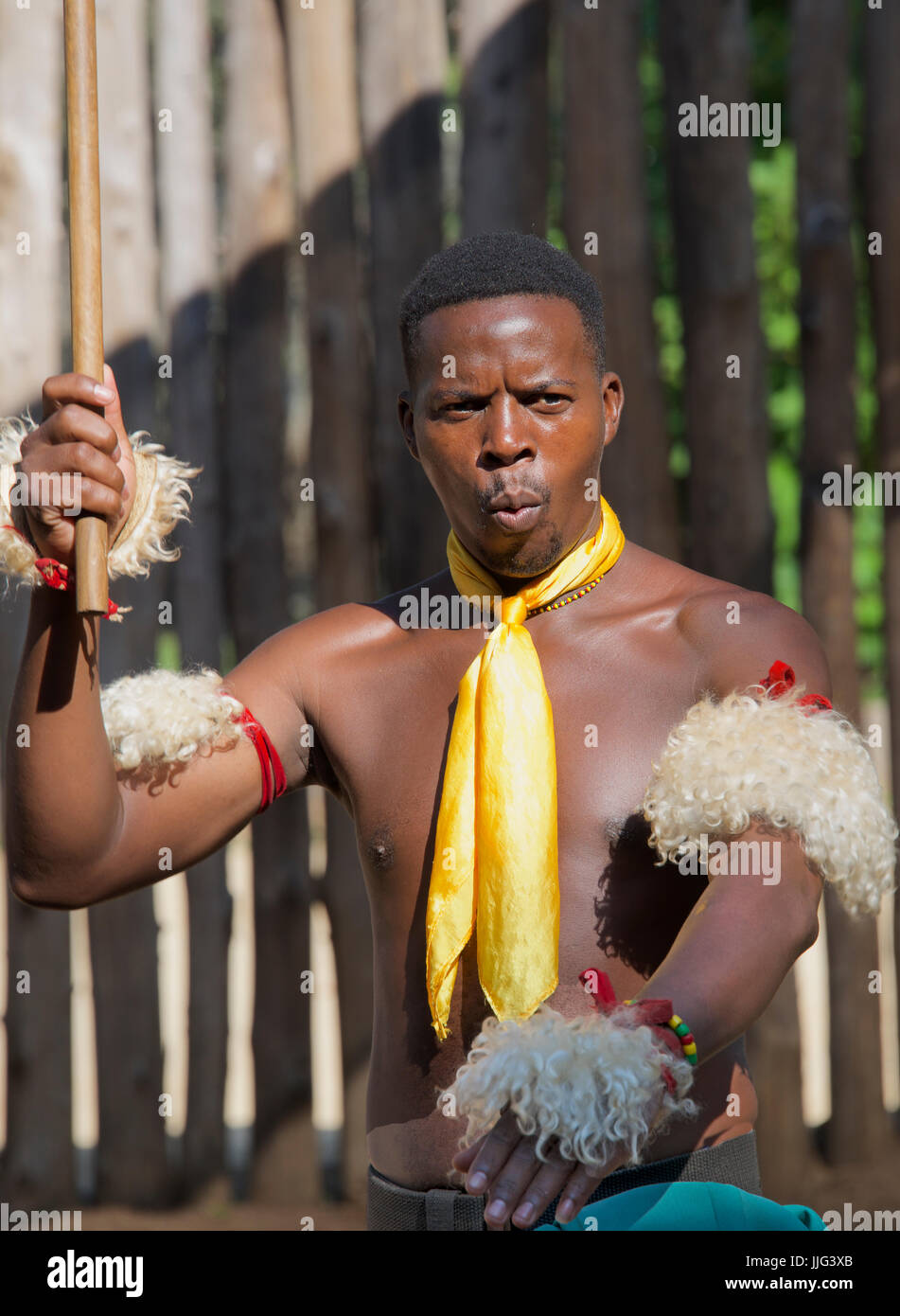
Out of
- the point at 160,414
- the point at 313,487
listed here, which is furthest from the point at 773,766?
the point at 160,414

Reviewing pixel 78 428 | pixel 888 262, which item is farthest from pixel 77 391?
pixel 888 262

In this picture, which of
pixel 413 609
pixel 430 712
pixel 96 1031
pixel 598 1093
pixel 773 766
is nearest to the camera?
pixel 598 1093

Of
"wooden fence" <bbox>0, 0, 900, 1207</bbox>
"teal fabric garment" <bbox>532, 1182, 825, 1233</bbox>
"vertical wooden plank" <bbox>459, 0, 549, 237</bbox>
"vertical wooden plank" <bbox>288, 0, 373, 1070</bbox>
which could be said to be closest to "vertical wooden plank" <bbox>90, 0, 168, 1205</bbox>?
"wooden fence" <bbox>0, 0, 900, 1207</bbox>

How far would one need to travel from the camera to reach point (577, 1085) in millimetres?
1316

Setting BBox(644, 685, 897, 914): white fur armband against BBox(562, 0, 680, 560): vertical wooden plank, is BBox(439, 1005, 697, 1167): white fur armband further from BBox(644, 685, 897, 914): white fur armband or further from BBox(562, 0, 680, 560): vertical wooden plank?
BBox(562, 0, 680, 560): vertical wooden plank

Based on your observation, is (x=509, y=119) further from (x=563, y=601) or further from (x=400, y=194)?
(x=563, y=601)

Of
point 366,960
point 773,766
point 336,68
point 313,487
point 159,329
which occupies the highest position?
point 336,68

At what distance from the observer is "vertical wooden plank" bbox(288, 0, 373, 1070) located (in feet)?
12.4

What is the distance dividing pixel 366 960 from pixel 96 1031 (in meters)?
0.82

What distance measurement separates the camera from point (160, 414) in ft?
12.9

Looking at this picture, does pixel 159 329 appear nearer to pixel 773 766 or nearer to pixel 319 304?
Answer: pixel 319 304

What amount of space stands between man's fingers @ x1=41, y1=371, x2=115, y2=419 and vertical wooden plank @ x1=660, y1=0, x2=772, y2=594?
7.30 ft

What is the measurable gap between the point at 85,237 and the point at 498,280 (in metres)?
0.56

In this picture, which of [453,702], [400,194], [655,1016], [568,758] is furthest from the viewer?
[400,194]
